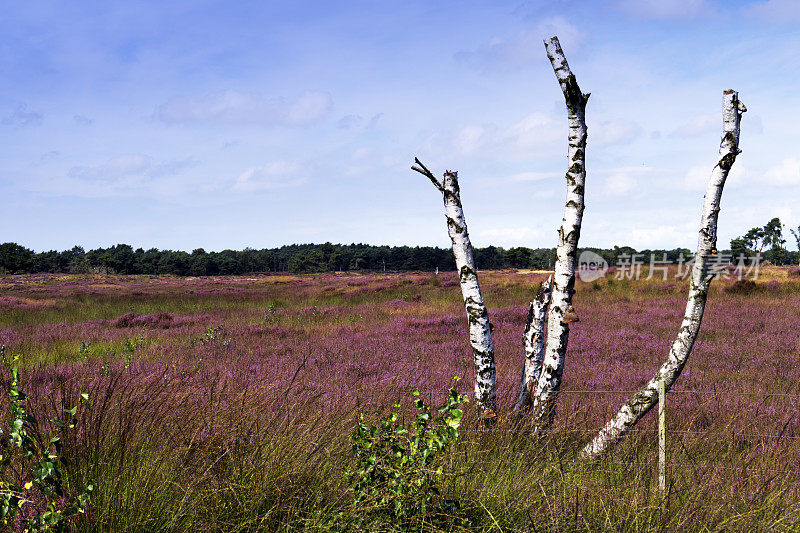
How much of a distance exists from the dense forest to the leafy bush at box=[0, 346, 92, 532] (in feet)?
367

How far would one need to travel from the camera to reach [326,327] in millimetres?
12711

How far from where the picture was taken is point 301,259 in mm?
127000

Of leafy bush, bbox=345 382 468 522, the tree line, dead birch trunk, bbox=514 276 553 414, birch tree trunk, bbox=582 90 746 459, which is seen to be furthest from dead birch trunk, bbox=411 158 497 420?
the tree line

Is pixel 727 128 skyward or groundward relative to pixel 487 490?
skyward

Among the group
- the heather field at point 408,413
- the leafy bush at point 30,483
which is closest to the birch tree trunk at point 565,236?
the heather field at point 408,413

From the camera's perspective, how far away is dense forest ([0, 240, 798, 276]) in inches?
4510

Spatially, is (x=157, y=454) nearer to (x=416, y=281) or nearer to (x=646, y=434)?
(x=646, y=434)

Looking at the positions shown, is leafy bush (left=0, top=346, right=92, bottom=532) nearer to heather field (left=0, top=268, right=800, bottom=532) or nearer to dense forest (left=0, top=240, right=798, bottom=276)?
heather field (left=0, top=268, right=800, bottom=532)

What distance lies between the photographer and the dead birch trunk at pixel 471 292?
4355 mm

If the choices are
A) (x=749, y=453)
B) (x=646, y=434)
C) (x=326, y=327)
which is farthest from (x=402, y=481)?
(x=326, y=327)

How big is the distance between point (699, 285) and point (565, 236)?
3.39 ft

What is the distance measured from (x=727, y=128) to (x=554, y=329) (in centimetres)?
198

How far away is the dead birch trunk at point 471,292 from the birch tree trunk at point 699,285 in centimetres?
91

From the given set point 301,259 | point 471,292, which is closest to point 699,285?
point 471,292
